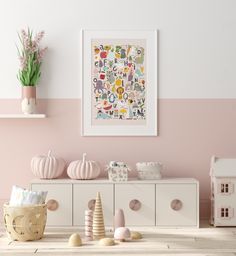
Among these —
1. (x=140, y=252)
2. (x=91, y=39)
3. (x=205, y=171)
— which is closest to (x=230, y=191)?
(x=205, y=171)

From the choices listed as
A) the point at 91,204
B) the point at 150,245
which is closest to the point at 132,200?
the point at 91,204

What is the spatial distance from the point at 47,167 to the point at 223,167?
1.30 m

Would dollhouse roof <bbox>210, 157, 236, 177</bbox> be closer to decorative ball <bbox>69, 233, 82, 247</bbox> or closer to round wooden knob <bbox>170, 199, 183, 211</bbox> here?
round wooden knob <bbox>170, 199, 183, 211</bbox>

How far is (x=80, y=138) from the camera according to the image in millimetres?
4793

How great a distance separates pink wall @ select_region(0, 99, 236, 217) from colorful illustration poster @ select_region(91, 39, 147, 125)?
0.15 meters

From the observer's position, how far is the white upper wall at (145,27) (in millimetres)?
4773

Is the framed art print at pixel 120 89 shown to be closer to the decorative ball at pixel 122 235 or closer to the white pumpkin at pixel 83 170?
the white pumpkin at pixel 83 170

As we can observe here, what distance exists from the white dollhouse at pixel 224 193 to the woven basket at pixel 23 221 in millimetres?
1340

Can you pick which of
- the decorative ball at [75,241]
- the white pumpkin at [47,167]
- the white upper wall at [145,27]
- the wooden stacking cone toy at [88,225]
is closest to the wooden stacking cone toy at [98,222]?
the wooden stacking cone toy at [88,225]

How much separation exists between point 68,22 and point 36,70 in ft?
1.51

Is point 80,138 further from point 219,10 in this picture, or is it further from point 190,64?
point 219,10

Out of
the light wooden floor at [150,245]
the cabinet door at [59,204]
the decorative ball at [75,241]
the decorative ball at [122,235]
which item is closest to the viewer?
the light wooden floor at [150,245]

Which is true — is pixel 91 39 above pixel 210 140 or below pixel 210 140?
above

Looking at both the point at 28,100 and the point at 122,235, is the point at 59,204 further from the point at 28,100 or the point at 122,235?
the point at 28,100
